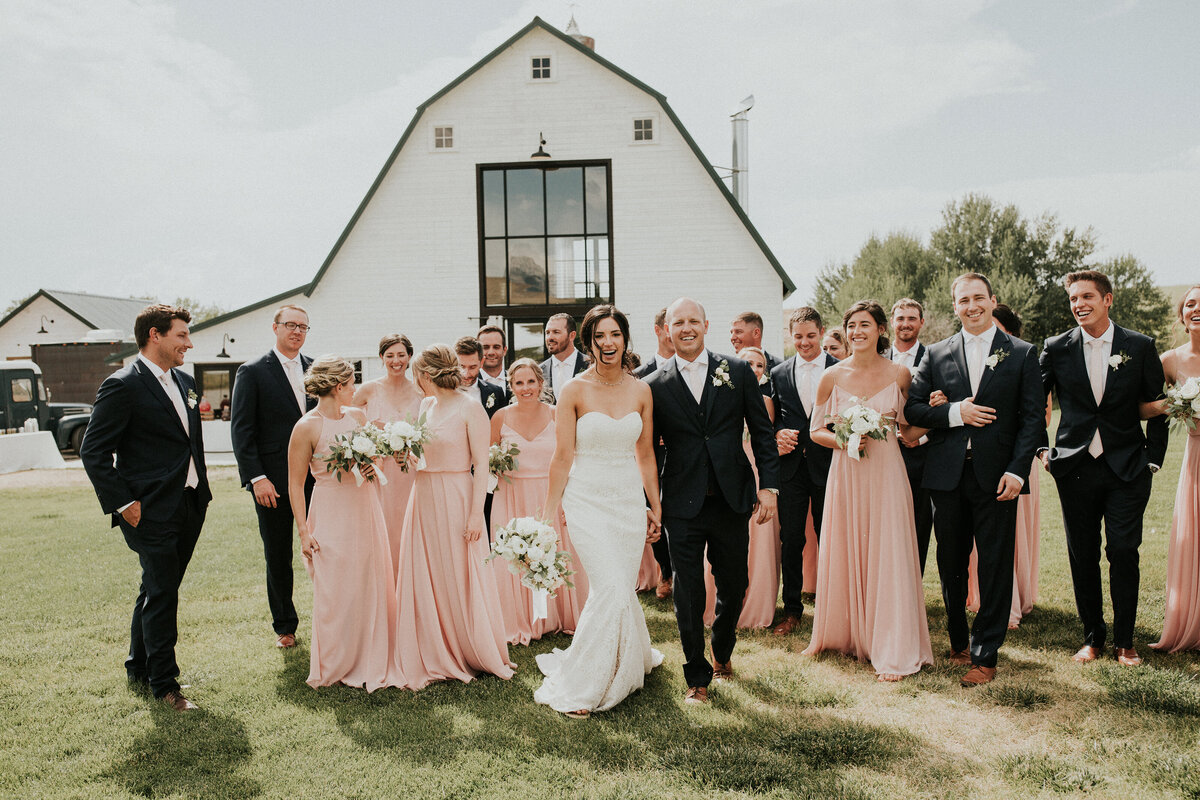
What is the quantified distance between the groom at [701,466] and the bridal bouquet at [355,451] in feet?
6.00

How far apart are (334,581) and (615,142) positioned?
1513cm

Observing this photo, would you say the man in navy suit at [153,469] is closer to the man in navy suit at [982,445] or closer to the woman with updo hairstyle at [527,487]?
the woman with updo hairstyle at [527,487]

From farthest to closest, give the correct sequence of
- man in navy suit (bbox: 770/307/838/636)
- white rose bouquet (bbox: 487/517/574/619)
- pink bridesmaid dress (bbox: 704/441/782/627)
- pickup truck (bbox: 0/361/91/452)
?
pickup truck (bbox: 0/361/91/452)
man in navy suit (bbox: 770/307/838/636)
pink bridesmaid dress (bbox: 704/441/782/627)
white rose bouquet (bbox: 487/517/574/619)

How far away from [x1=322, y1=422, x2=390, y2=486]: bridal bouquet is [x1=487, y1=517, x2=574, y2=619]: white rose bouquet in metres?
1.01

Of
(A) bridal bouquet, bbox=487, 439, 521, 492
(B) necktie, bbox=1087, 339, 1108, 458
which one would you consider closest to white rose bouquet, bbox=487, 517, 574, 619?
(A) bridal bouquet, bbox=487, 439, 521, 492

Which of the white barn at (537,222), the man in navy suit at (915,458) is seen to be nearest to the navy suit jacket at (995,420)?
the man in navy suit at (915,458)

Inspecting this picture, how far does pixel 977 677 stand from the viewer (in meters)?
4.99

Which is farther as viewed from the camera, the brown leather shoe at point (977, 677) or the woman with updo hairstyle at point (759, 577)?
the woman with updo hairstyle at point (759, 577)

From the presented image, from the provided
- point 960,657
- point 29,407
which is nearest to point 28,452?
point 29,407

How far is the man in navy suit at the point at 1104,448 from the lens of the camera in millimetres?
5230

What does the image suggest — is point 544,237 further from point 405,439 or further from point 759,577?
point 405,439

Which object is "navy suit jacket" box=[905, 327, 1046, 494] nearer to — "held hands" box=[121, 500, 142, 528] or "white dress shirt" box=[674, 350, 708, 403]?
"white dress shirt" box=[674, 350, 708, 403]

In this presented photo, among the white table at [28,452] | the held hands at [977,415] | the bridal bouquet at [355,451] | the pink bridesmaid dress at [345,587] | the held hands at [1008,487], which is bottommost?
the white table at [28,452]

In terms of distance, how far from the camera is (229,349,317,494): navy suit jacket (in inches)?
239
